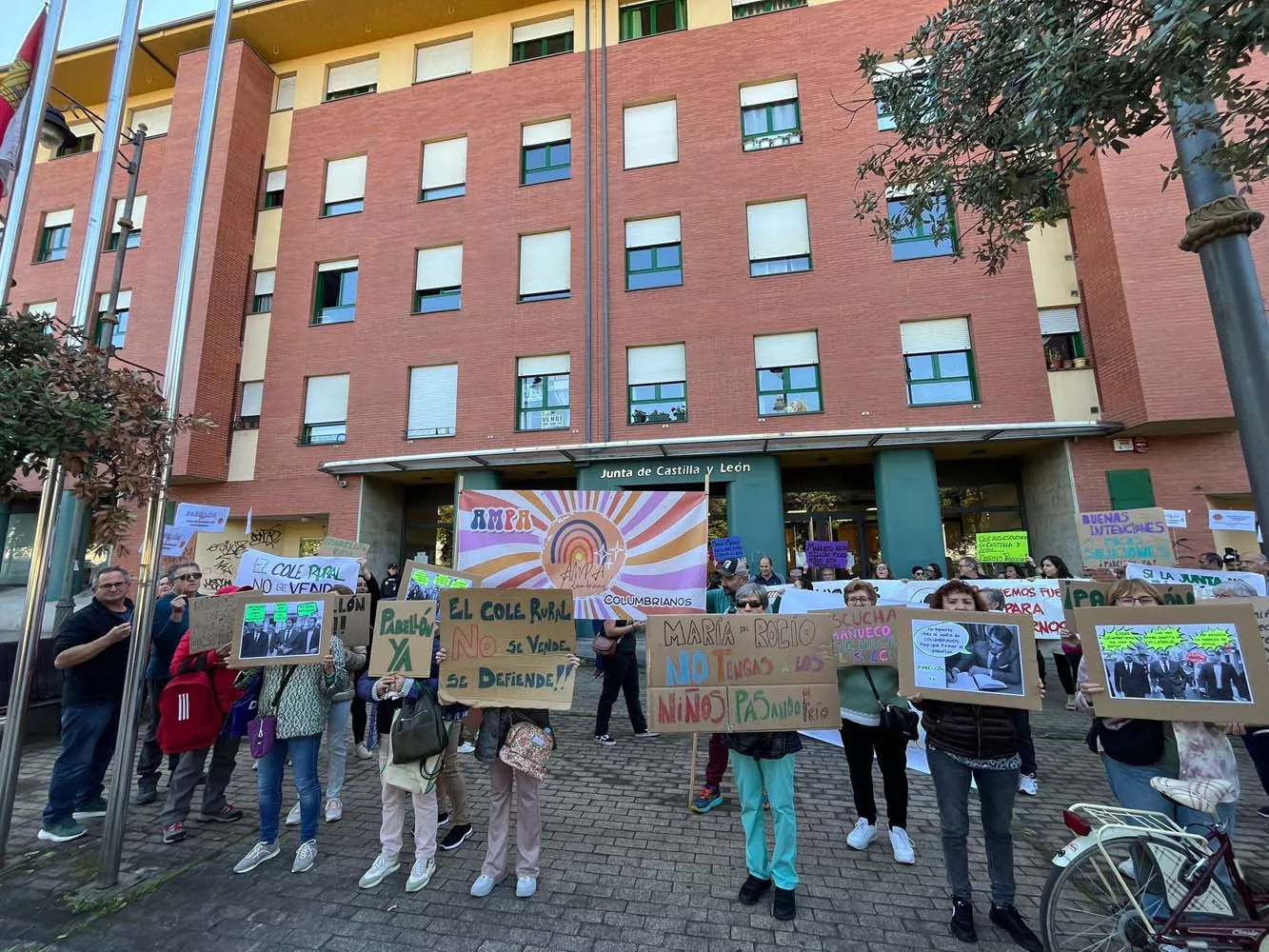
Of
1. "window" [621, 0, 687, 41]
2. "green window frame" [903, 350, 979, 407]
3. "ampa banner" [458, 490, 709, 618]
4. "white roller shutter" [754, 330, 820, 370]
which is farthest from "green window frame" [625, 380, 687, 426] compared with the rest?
"window" [621, 0, 687, 41]

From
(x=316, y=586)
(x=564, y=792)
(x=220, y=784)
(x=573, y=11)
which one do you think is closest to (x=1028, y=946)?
(x=564, y=792)

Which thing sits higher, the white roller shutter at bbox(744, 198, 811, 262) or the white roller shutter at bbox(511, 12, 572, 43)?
the white roller shutter at bbox(511, 12, 572, 43)

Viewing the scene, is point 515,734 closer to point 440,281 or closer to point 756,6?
point 440,281

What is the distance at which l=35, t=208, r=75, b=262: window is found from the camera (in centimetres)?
1914

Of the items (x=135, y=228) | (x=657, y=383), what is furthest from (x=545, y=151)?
(x=135, y=228)

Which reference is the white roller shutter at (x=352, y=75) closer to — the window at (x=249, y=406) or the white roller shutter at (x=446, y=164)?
the white roller shutter at (x=446, y=164)

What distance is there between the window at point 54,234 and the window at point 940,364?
25.1m

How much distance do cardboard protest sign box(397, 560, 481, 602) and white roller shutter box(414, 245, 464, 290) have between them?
1353 centimetres

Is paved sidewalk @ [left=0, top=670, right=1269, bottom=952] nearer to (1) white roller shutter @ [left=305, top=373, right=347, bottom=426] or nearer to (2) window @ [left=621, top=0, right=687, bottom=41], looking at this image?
(1) white roller shutter @ [left=305, top=373, right=347, bottom=426]

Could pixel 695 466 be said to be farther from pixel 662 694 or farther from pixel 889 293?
pixel 662 694

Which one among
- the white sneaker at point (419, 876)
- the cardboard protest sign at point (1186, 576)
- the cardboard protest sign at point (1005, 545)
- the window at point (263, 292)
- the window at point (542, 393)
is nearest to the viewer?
the white sneaker at point (419, 876)

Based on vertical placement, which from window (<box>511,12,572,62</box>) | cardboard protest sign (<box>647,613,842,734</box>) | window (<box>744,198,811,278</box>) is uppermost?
window (<box>511,12,572,62</box>)

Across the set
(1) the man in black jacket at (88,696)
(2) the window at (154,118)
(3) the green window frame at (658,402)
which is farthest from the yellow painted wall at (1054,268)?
(2) the window at (154,118)

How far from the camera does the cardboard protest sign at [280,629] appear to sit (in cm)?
426
